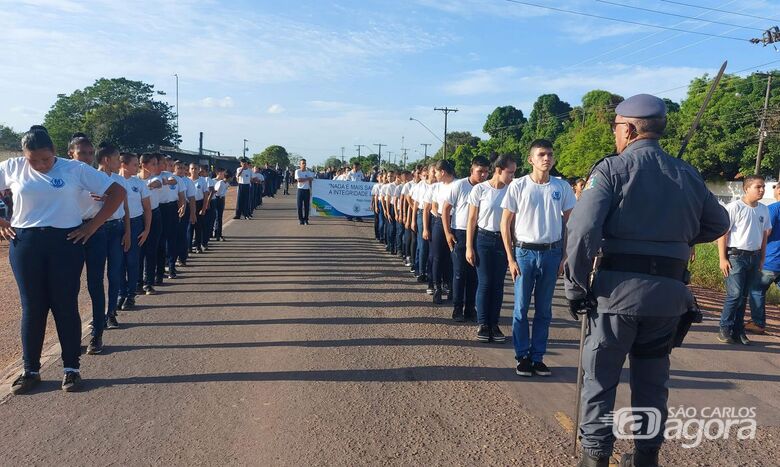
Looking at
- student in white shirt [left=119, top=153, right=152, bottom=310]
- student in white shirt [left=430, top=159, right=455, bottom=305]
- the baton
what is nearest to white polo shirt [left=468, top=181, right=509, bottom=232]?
student in white shirt [left=430, top=159, right=455, bottom=305]

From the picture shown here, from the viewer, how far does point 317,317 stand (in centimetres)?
727

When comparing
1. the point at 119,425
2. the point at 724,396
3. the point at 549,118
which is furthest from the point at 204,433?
the point at 549,118

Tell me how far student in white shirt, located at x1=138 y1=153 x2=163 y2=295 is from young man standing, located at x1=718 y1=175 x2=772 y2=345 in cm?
754

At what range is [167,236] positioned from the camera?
9672 millimetres

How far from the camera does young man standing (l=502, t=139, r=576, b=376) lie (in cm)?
523

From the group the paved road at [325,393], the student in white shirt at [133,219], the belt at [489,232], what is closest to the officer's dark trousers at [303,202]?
the paved road at [325,393]

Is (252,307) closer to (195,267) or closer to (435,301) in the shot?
(435,301)

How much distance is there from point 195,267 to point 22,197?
628 cm

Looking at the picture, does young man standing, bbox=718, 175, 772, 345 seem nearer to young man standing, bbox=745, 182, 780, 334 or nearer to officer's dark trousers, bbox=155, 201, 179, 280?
young man standing, bbox=745, 182, 780, 334

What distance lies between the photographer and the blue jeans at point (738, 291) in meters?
6.93

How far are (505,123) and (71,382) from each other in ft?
306

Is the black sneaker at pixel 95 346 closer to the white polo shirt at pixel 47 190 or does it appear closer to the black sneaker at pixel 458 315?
the white polo shirt at pixel 47 190

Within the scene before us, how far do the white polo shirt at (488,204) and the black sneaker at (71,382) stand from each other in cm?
406

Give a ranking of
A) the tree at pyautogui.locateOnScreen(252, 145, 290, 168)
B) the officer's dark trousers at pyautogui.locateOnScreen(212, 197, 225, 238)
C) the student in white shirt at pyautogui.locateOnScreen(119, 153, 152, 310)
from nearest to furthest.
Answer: the student in white shirt at pyautogui.locateOnScreen(119, 153, 152, 310)
the officer's dark trousers at pyautogui.locateOnScreen(212, 197, 225, 238)
the tree at pyautogui.locateOnScreen(252, 145, 290, 168)
